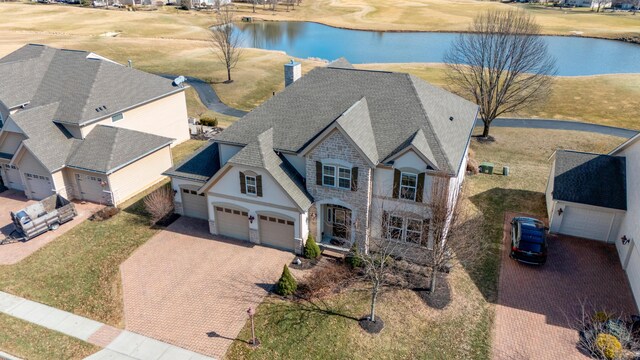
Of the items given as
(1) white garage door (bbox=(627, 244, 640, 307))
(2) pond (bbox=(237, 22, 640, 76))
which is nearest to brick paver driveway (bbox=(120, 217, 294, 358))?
(1) white garage door (bbox=(627, 244, 640, 307))

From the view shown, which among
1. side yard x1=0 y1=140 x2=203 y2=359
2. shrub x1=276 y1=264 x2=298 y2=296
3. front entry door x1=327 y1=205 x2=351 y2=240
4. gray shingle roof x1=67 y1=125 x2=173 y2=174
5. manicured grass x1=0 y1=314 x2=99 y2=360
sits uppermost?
gray shingle roof x1=67 y1=125 x2=173 y2=174

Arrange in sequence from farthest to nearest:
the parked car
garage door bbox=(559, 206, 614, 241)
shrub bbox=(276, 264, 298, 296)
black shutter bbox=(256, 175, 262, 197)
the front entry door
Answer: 1. garage door bbox=(559, 206, 614, 241)
2. the front entry door
3. black shutter bbox=(256, 175, 262, 197)
4. the parked car
5. shrub bbox=(276, 264, 298, 296)

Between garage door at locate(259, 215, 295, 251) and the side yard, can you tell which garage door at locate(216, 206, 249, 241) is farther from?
the side yard

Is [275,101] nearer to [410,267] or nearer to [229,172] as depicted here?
[229,172]

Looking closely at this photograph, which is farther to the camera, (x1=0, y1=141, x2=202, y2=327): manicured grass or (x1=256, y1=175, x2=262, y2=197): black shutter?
(x1=256, y1=175, x2=262, y2=197): black shutter

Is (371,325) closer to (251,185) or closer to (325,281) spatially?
(325,281)

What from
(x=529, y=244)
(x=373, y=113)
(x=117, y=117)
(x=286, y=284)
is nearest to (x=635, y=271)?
(x=529, y=244)

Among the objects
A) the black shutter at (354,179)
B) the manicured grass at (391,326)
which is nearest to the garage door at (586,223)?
the manicured grass at (391,326)

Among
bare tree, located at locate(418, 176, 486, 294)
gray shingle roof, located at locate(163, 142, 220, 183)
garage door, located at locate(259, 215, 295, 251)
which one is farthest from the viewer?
gray shingle roof, located at locate(163, 142, 220, 183)
